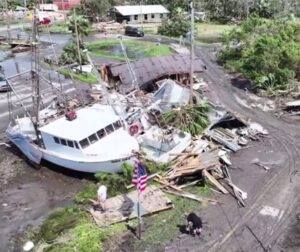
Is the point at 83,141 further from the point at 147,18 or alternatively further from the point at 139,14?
the point at 147,18

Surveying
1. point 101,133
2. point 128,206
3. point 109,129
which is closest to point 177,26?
point 109,129

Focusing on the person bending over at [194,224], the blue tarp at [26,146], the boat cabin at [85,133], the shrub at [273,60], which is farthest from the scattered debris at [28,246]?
the shrub at [273,60]

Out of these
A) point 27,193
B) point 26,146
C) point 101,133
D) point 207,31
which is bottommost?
point 27,193

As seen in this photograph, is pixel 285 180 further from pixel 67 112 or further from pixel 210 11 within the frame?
pixel 210 11

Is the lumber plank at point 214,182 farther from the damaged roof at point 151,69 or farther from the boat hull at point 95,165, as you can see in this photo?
the damaged roof at point 151,69

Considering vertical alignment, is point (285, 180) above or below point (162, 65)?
below

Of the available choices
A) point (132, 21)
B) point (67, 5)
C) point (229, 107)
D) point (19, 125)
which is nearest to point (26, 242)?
point (19, 125)
